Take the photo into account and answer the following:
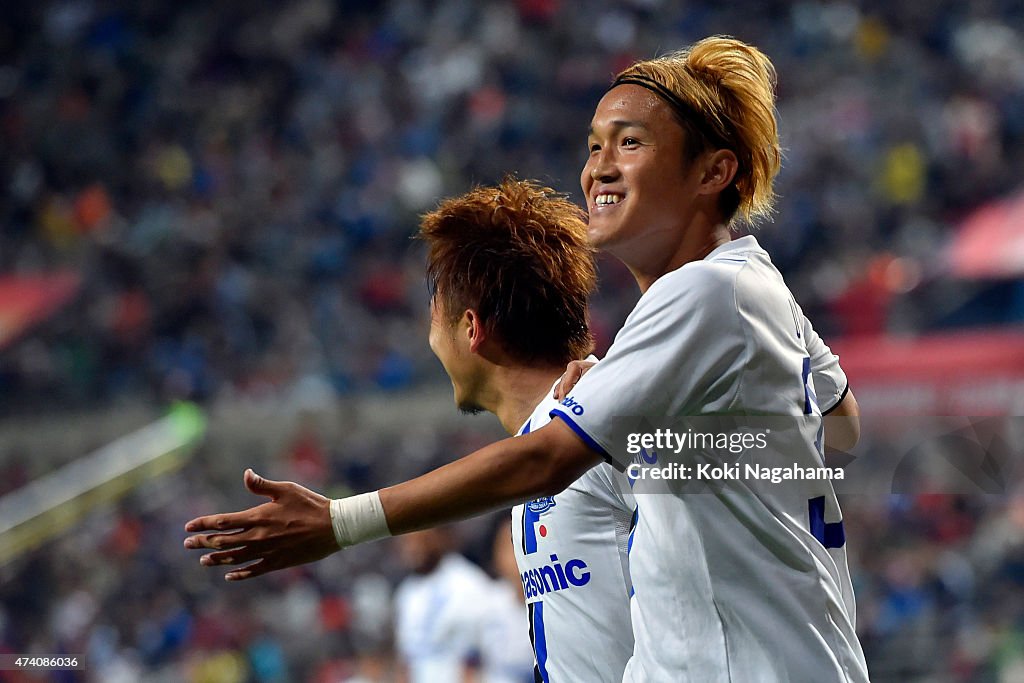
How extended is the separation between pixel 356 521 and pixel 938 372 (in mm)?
10360

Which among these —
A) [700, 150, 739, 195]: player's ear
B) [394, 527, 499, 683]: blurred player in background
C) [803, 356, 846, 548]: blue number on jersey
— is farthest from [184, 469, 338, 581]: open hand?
[394, 527, 499, 683]: blurred player in background

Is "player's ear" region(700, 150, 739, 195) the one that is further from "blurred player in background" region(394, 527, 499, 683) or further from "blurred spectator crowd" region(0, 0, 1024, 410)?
"blurred spectator crowd" region(0, 0, 1024, 410)

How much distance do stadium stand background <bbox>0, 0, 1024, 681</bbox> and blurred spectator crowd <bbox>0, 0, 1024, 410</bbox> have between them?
39 millimetres

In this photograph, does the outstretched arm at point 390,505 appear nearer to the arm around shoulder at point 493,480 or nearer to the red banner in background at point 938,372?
the arm around shoulder at point 493,480

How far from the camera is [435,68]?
53.8 feet

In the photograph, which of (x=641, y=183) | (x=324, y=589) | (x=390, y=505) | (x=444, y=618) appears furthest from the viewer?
(x=324, y=589)

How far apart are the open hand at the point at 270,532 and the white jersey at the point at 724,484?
46 centimetres

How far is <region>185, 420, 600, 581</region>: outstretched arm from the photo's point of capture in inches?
86.5

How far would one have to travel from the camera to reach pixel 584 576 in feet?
9.89

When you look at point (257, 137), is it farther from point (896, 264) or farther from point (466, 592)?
point (466, 592)

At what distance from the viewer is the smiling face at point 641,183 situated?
262cm

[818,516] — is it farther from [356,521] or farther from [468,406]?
[468,406]

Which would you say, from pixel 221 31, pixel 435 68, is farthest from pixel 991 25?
pixel 221 31

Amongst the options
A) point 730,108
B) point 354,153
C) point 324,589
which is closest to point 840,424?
point 730,108
